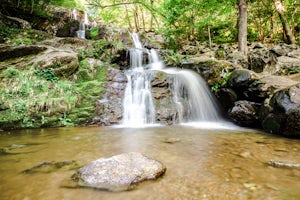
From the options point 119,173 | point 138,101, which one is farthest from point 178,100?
point 119,173

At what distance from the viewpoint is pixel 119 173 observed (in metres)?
2.52

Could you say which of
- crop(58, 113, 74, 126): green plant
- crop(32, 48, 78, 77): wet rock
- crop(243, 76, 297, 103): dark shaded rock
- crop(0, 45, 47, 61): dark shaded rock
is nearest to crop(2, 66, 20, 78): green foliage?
crop(32, 48, 78, 77): wet rock

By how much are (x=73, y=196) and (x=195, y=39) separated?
13.4 metres

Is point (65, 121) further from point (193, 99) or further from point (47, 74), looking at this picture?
point (193, 99)

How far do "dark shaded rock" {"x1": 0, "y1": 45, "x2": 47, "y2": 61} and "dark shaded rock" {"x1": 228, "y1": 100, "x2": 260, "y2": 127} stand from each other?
745 centimetres

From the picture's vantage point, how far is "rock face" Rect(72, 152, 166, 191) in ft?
7.88

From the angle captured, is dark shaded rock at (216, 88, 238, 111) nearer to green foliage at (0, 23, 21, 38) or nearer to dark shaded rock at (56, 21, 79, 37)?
green foliage at (0, 23, 21, 38)

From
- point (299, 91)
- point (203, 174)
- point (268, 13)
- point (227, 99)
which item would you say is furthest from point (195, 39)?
point (203, 174)

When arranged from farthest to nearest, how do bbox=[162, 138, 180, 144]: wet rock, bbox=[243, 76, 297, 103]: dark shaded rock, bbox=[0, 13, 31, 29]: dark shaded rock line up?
bbox=[0, 13, 31, 29]: dark shaded rock, bbox=[243, 76, 297, 103]: dark shaded rock, bbox=[162, 138, 180, 144]: wet rock

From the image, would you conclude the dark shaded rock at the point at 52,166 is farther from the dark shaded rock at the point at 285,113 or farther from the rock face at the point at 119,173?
the dark shaded rock at the point at 285,113

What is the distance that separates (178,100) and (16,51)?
622 cm

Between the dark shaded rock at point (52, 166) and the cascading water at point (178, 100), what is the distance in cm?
370

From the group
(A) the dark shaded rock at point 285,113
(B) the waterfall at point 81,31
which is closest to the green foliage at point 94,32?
(B) the waterfall at point 81,31

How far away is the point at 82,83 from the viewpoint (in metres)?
7.82
